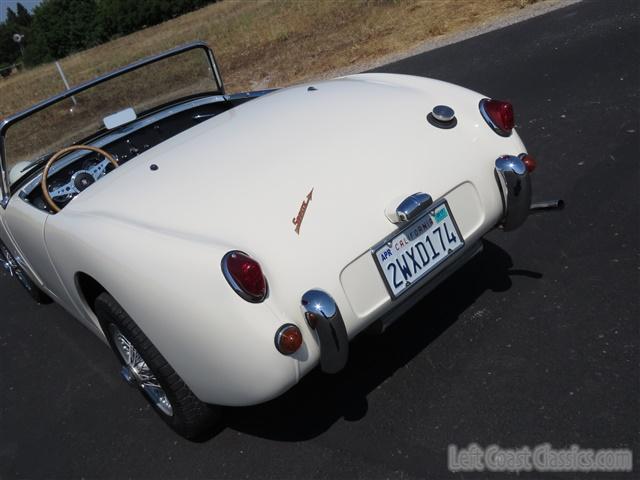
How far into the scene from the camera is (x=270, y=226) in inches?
90.7

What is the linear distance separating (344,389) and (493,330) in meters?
0.73

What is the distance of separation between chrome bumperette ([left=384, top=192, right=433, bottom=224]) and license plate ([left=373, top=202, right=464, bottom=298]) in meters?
0.05

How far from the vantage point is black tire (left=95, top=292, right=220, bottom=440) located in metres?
2.39

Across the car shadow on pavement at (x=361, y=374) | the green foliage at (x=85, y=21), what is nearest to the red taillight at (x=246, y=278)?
the car shadow on pavement at (x=361, y=374)

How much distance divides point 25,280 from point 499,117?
10.9 feet

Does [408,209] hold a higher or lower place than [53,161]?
lower

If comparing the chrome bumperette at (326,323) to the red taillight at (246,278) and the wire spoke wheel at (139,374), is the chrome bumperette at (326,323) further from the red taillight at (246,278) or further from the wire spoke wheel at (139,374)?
the wire spoke wheel at (139,374)

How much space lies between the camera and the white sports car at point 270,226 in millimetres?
2148

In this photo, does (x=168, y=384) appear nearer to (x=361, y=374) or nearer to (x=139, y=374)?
(x=139, y=374)

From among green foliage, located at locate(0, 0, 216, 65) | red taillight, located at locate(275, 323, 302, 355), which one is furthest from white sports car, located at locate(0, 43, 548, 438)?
green foliage, located at locate(0, 0, 216, 65)

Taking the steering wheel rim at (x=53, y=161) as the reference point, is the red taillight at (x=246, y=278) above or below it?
below

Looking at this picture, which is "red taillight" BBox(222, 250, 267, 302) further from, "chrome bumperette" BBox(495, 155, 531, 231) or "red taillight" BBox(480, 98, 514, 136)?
"red taillight" BBox(480, 98, 514, 136)

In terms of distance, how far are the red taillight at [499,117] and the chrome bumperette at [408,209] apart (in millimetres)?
659

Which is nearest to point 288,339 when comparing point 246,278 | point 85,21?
→ point 246,278
